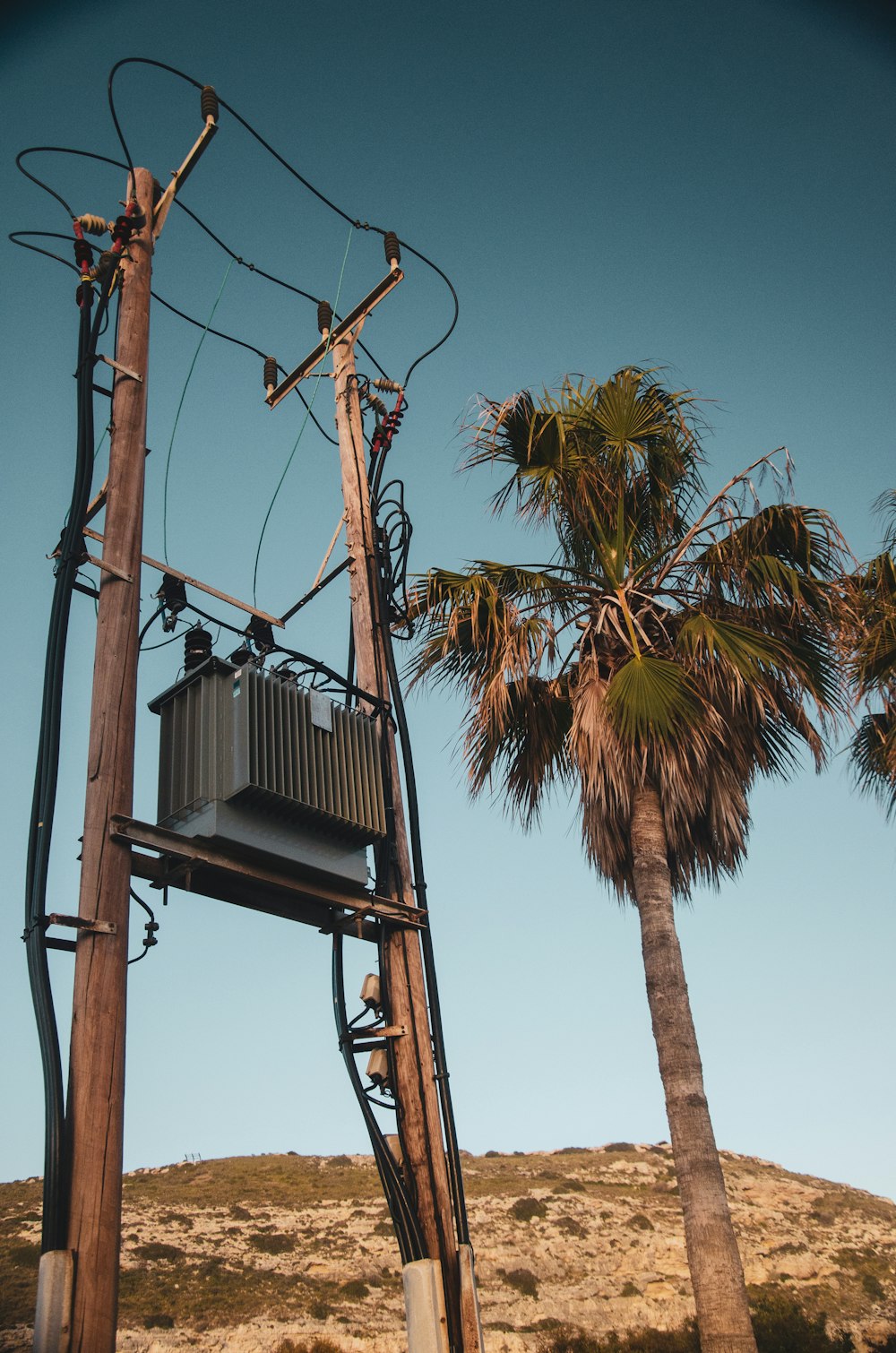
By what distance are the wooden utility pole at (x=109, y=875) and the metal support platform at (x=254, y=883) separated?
9.0 inches

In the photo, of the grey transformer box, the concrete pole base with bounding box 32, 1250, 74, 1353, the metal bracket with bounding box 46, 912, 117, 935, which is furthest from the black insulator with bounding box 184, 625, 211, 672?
the concrete pole base with bounding box 32, 1250, 74, 1353

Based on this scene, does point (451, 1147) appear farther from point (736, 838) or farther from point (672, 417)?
point (672, 417)

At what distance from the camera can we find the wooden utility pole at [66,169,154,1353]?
187 inches

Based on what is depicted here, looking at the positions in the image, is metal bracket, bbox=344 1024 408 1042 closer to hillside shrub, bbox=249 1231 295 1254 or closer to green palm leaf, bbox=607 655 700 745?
green palm leaf, bbox=607 655 700 745

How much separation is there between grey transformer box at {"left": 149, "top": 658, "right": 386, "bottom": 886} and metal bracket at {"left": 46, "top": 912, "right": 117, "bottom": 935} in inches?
36.1

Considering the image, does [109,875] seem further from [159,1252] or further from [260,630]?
[159,1252]

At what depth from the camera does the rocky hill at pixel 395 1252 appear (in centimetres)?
1962

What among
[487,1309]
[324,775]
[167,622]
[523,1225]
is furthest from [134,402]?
[523,1225]

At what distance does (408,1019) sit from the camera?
23.6 ft

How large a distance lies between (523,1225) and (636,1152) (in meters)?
9.47

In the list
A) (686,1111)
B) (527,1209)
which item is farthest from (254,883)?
(527,1209)

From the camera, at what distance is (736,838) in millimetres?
9766

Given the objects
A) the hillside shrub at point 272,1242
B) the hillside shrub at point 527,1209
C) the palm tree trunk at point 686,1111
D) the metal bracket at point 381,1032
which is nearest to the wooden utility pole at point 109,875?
the metal bracket at point 381,1032

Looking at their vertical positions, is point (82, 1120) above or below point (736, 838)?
below
